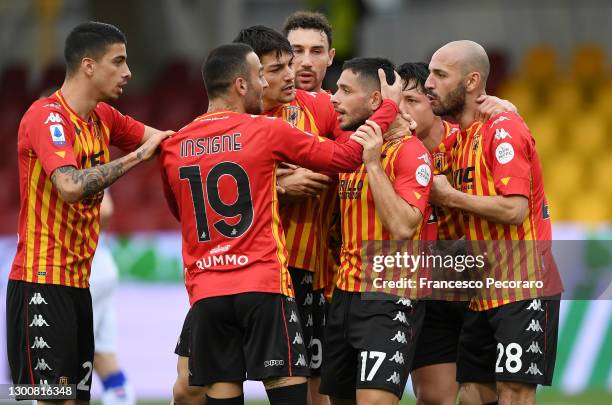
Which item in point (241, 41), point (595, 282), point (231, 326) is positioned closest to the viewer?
point (231, 326)

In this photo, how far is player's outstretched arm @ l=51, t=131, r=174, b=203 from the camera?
580 cm

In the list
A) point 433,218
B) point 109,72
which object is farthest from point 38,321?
point 433,218

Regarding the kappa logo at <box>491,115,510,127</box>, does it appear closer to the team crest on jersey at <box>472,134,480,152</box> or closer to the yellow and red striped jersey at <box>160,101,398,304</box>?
the team crest on jersey at <box>472,134,480,152</box>

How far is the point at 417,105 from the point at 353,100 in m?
0.89

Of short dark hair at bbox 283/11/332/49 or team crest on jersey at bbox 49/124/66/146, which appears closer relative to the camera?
team crest on jersey at bbox 49/124/66/146

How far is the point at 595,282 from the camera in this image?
34.1ft

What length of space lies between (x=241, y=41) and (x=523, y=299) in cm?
226

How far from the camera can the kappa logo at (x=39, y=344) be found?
5996 millimetres

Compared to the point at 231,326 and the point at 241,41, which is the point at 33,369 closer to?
the point at 231,326

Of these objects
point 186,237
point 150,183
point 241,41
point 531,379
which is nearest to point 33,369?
point 186,237

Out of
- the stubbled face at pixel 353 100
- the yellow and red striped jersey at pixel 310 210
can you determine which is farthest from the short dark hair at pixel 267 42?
the stubbled face at pixel 353 100

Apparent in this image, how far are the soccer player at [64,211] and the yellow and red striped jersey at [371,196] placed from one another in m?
1.10

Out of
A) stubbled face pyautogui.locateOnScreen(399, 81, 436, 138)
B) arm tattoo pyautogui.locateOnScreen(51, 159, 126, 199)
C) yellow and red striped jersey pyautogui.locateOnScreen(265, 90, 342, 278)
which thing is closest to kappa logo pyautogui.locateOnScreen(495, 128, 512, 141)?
stubbled face pyautogui.locateOnScreen(399, 81, 436, 138)

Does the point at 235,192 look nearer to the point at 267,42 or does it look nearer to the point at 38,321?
the point at 267,42
